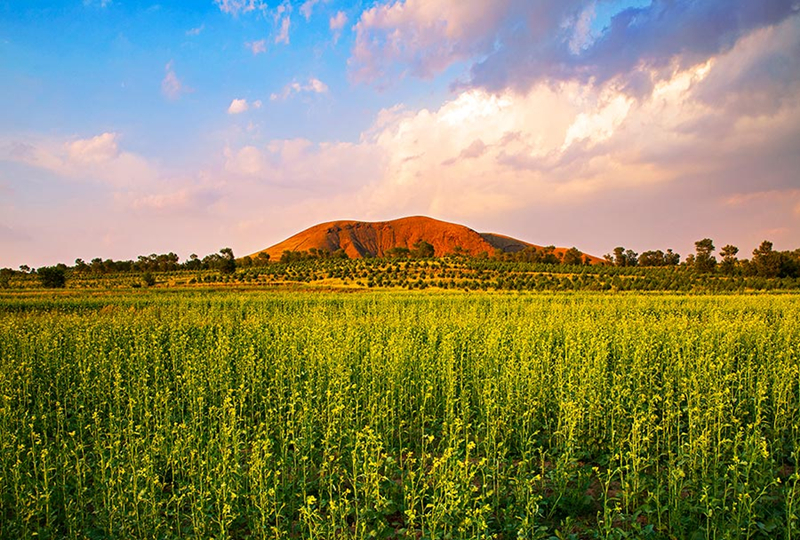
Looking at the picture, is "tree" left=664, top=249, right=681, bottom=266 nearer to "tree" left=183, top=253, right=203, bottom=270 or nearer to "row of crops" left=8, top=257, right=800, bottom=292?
"row of crops" left=8, top=257, right=800, bottom=292

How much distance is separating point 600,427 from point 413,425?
11.1ft

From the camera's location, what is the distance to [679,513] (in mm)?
5031

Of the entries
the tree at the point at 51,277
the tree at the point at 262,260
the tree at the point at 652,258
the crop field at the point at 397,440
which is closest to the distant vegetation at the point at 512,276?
the tree at the point at 51,277

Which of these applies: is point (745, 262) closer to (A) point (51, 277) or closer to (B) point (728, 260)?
(B) point (728, 260)

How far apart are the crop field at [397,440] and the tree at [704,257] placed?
6127 centimetres

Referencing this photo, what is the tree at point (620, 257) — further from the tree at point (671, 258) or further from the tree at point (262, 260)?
the tree at point (262, 260)

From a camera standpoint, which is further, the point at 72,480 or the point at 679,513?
the point at 72,480

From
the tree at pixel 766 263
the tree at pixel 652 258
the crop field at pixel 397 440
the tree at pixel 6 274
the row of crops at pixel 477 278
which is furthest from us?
the tree at pixel 652 258

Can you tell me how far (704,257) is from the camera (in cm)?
7225

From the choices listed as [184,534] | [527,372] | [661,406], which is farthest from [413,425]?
[661,406]

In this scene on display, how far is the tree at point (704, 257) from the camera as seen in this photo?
68363 millimetres

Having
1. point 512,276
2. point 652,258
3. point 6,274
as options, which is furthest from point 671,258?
point 6,274

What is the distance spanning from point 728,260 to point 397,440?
263ft

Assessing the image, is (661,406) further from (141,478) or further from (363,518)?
(141,478)
